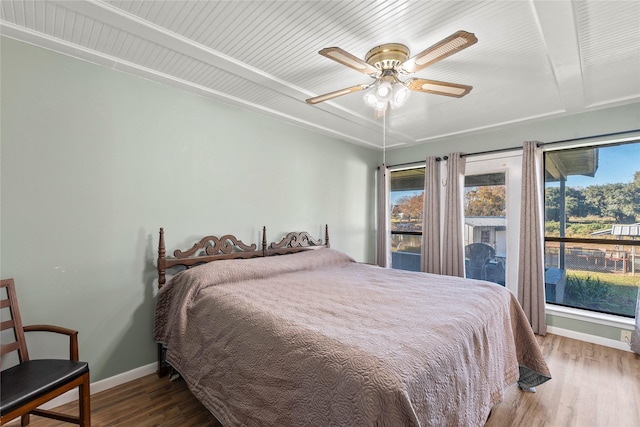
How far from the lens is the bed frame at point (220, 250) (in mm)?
2348

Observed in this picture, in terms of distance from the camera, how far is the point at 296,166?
11.4 ft

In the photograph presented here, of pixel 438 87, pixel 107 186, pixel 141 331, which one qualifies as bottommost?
pixel 141 331

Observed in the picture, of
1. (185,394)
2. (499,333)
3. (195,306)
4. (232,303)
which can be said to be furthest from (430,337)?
(185,394)

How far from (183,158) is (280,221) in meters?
1.22

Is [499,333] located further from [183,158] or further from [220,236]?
[183,158]

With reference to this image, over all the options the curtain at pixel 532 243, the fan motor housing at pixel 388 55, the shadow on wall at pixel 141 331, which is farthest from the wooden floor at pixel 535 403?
the fan motor housing at pixel 388 55

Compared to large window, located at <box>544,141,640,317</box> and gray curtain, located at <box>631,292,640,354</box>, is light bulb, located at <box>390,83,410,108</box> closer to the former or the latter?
large window, located at <box>544,141,640,317</box>

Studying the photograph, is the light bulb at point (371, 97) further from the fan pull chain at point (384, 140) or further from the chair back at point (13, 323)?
the chair back at point (13, 323)

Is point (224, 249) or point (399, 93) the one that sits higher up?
point (399, 93)

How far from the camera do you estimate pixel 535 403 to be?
2043mm

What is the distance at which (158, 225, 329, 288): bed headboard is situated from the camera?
2.35 m

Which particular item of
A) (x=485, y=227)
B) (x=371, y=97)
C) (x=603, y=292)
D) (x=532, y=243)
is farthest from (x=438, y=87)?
(x=603, y=292)

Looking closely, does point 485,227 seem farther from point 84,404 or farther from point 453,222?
point 84,404

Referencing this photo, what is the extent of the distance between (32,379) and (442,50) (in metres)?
2.74
